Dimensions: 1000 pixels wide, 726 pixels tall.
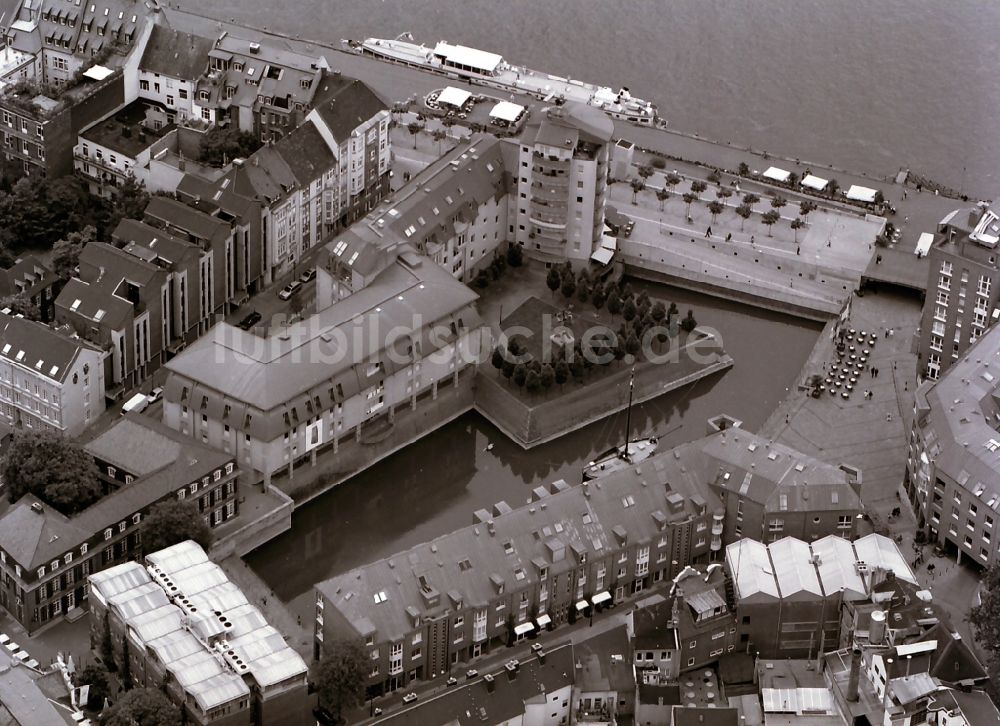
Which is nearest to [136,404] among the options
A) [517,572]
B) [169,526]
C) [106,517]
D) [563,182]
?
[106,517]

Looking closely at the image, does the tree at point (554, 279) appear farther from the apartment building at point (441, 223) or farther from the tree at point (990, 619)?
the tree at point (990, 619)

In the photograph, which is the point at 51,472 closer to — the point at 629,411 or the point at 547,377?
the point at 547,377

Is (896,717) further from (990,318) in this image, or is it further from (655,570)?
(990,318)

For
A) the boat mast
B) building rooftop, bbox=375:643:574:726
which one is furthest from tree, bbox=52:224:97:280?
building rooftop, bbox=375:643:574:726

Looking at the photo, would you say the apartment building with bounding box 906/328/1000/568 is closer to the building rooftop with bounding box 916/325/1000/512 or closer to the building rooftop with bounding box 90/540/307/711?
the building rooftop with bounding box 916/325/1000/512

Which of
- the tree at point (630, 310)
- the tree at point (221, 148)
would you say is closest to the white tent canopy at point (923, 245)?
the tree at point (630, 310)

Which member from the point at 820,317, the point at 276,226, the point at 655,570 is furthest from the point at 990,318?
the point at 276,226
